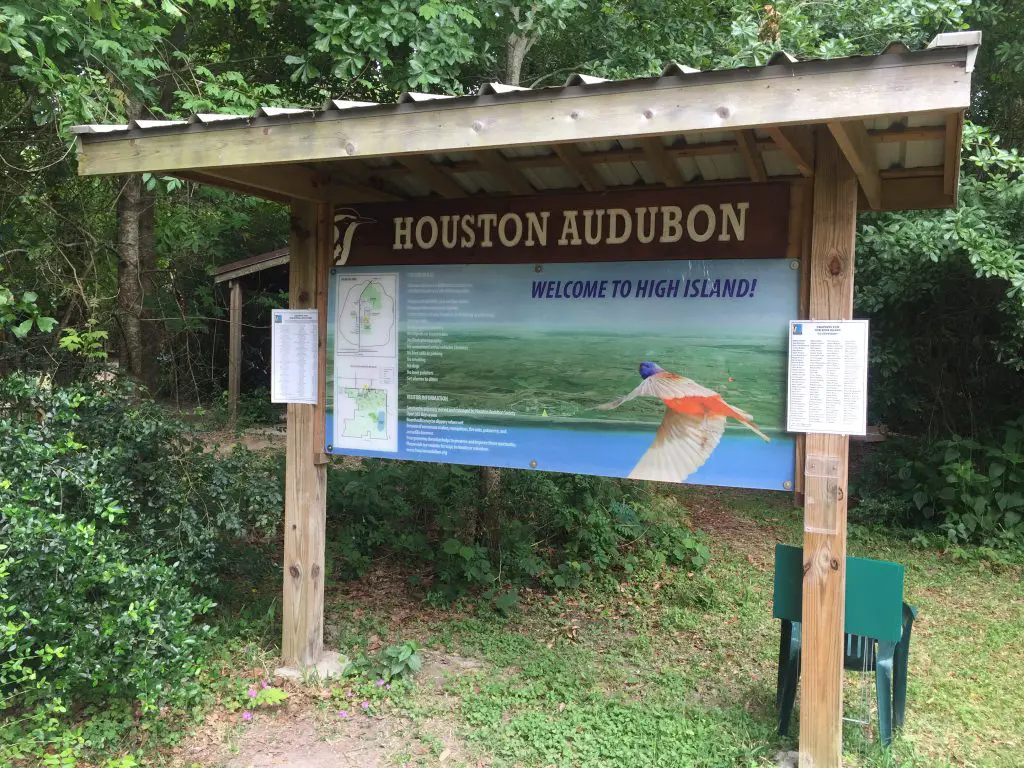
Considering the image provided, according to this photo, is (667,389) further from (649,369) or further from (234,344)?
(234,344)

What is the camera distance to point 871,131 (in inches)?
114

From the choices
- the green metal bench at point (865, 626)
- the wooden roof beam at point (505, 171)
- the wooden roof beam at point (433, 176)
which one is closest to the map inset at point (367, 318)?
the wooden roof beam at point (433, 176)

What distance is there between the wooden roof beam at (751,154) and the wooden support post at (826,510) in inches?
10.2

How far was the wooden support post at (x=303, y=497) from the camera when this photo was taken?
4047mm

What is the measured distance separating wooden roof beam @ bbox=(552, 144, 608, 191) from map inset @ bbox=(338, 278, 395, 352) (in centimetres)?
111

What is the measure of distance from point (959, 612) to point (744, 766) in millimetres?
3355

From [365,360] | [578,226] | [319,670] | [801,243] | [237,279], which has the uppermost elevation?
[237,279]

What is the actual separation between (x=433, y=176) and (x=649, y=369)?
1449 mm

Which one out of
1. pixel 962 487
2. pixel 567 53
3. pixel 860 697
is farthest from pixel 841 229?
pixel 962 487

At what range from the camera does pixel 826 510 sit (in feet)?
9.89

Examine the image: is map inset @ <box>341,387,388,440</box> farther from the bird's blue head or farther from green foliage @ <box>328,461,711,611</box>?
green foliage @ <box>328,461,711,611</box>

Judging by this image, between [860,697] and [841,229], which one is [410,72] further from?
[860,697]

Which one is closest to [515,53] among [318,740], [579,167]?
[579,167]

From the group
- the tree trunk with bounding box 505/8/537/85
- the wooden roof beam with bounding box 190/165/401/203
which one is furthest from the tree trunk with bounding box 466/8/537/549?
the wooden roof beam with bounding box 190/165/401/203
